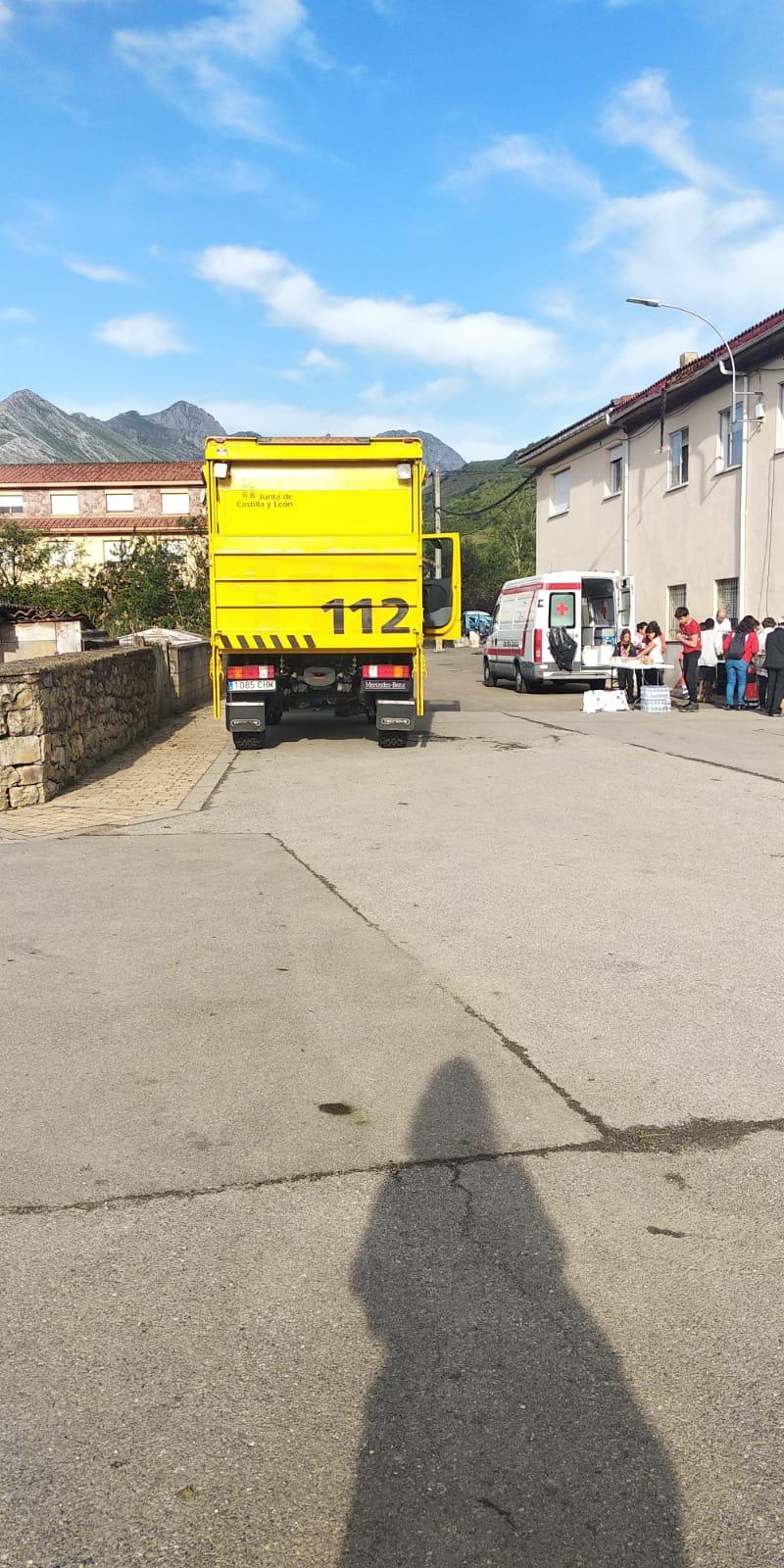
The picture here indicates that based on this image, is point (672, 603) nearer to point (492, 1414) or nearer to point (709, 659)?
point (709, 659)

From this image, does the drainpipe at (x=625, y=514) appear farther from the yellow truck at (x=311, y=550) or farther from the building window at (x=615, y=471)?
the yellow truck at (x=311, y=550)

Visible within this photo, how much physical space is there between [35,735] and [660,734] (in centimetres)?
860

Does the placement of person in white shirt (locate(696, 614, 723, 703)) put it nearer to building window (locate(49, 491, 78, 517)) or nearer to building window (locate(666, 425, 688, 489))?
building window (locate(666, 425, 688, 489))

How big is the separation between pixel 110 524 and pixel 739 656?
4116 centimetres

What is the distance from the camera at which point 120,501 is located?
57.0 metres

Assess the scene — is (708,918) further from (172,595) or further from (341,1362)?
(172,595)

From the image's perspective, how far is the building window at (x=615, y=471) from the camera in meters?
29.0

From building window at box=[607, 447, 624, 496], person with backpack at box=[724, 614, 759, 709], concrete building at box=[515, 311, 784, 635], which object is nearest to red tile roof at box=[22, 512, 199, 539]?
concrete building at box=[515, 311, 784, 635]

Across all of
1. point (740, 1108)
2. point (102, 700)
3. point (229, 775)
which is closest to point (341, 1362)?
point (740, 1108)

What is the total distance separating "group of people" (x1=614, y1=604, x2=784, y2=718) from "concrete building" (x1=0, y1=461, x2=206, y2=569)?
117 feet

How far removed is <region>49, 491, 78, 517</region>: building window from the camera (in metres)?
57.2

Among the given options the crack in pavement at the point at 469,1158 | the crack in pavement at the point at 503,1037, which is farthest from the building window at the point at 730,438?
the crack in pavement at the point at 469,1158

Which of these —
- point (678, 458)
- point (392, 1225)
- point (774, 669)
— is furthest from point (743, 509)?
point (392, 1225)

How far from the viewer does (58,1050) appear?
4320 mm
